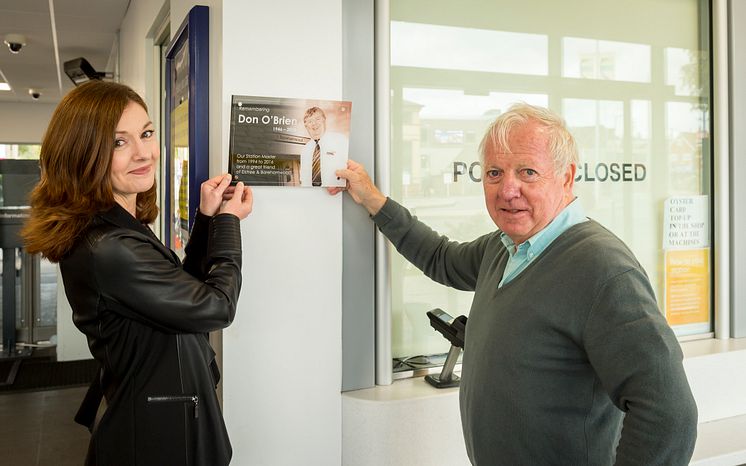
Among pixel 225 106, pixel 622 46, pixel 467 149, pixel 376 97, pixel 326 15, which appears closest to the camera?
pixel 225 106

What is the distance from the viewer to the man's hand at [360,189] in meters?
1.95

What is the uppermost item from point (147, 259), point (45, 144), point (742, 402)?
point (45, 144)

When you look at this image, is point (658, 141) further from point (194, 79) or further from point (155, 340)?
point (155, 340)

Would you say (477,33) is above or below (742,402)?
above

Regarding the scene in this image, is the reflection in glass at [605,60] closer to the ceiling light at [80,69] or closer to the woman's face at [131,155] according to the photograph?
the woman's face at [131,155]

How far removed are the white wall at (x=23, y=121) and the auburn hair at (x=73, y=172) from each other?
9.42 m

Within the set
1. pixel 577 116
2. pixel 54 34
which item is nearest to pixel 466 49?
pixel 577 116

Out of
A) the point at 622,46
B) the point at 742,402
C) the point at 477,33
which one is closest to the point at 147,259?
the point at 477,33

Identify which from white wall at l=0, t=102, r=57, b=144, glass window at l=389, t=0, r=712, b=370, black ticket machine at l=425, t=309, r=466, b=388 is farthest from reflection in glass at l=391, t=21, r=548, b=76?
white wall at l=0, t=102, r=57, b=144

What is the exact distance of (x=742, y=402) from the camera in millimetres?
2670

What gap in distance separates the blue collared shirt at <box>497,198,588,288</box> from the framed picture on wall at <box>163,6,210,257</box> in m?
0.97

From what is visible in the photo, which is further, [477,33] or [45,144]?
[477,33]

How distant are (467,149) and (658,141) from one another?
95 cm

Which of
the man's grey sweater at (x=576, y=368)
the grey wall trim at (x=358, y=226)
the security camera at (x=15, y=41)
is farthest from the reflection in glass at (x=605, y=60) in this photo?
the security camera at (x=15, y=41)
